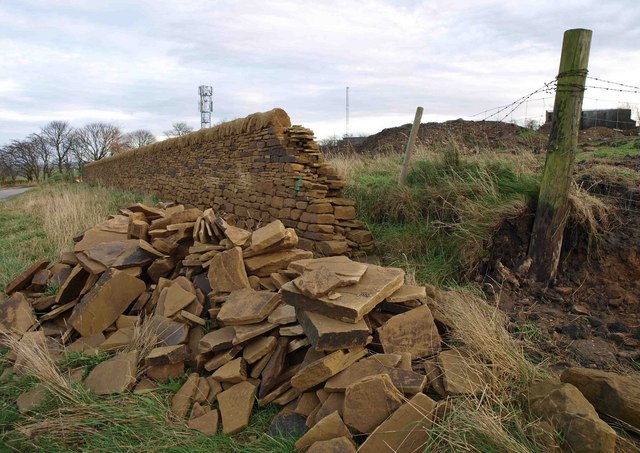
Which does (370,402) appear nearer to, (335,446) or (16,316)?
(335,446)

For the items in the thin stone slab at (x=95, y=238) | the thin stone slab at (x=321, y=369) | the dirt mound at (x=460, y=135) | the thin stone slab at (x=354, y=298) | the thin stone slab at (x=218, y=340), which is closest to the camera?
the thin stone slab at (x=321, y=369)

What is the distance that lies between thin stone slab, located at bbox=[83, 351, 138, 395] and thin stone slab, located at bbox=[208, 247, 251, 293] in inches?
34.8

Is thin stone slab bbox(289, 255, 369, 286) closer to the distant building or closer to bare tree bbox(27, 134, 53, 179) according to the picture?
the distant building

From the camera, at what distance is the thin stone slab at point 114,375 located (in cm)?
290

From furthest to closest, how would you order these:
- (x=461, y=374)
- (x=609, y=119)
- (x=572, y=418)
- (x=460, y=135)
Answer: (x=609, y=119), (x=460, y=135), (x=461, y=374), (x=572, y=418)

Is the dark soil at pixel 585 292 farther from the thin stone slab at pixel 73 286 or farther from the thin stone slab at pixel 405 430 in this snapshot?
the thin stone slab at pixel 73 286

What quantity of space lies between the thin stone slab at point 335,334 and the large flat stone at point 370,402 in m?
0.31

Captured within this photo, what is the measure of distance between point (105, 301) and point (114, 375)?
1.02 metres

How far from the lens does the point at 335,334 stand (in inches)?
100

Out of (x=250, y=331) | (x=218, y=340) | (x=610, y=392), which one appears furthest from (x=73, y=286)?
(x=610, y=392)

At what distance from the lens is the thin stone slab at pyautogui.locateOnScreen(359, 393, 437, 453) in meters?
2.12

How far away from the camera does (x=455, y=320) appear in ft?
9.68

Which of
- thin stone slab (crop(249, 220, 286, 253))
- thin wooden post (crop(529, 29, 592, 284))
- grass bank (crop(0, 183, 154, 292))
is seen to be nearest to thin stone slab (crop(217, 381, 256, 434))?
thin stone slab (crop(249, 220, 286, 253))

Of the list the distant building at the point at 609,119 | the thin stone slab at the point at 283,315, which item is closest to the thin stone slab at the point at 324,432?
the thin stone slab at the point at 283,315
